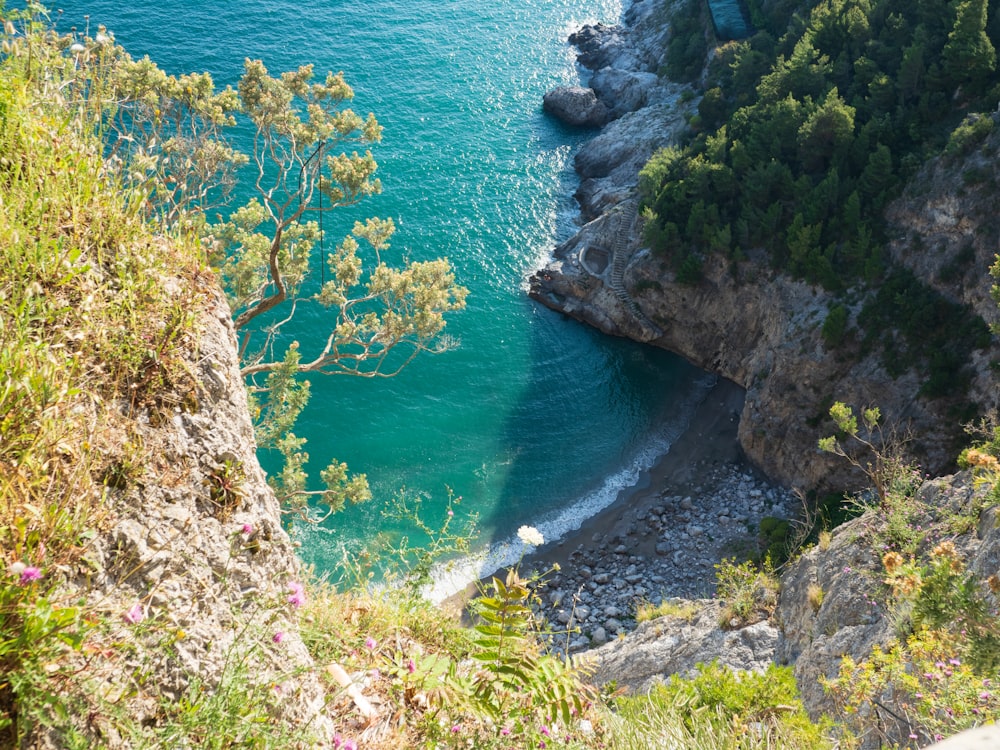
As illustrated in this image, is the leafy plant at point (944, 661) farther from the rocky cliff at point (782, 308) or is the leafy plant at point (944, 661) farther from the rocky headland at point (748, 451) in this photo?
the rocky cliff at point (782, 308)

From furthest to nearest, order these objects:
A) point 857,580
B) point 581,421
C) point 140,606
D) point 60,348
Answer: point 581,421 < point 857,580 < point 60,348 < point 140,606

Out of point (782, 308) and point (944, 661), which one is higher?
point (944, 661)

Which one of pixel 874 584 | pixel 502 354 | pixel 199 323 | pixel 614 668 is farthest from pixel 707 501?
pixel 199 323

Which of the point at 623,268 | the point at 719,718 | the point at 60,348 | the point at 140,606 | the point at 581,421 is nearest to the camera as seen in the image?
the point at 140,606

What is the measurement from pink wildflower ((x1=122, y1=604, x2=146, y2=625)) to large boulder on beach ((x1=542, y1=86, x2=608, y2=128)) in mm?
48149

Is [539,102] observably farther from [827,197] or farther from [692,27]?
[827,197]

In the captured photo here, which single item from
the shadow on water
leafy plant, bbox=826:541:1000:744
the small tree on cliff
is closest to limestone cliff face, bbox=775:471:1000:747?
leafy plant, bbox=826:541:1000:744

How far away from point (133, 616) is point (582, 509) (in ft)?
81.8

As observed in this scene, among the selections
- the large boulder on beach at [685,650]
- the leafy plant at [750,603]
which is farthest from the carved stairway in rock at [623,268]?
the large boulder on beach at [685,650]

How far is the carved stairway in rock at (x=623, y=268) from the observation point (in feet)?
111

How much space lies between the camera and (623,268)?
3444 cm

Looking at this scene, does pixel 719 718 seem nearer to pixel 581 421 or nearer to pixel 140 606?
pixel 140 606

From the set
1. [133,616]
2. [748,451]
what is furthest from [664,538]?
[133,616]

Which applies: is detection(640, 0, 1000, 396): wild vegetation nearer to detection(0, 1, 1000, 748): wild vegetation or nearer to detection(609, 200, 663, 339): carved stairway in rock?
detection(609, 200, 663, 339): carved stairway in rock
